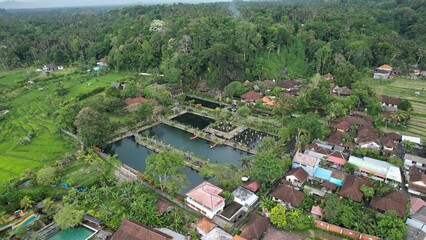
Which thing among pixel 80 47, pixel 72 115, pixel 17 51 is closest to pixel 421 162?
pixel 72 115

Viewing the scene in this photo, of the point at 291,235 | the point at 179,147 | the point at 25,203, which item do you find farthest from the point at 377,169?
the point at 25,203

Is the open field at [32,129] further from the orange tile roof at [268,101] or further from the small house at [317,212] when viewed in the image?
the orange tile roof at [268,101]

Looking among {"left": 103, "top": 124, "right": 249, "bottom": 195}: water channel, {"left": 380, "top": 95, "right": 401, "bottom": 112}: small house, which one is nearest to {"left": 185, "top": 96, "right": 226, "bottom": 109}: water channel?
{"left": 103, "top": 124, "right": 249, "bottom": 195}: water channel

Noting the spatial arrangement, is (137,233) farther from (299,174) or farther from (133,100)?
(133,100)

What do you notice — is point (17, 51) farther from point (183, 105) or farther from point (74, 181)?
point (74, 181)

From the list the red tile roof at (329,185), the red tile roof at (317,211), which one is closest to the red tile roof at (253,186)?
the red tile roof at (317,211)
